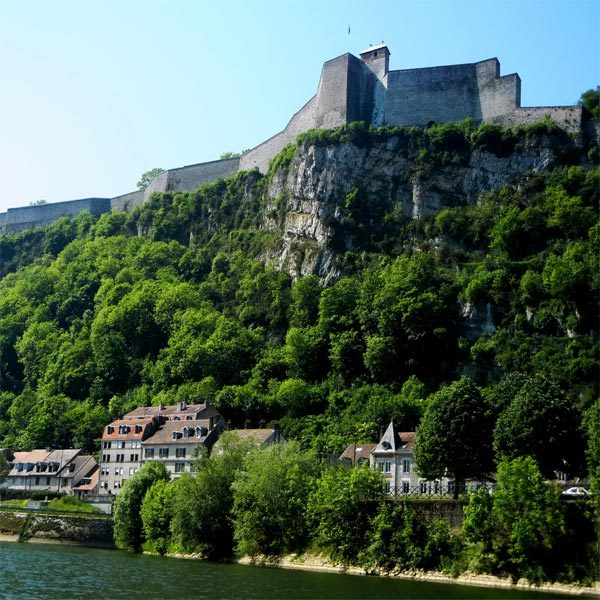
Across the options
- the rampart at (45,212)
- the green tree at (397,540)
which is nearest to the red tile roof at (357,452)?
the green tree at (397,540)

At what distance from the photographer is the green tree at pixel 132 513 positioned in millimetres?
65500

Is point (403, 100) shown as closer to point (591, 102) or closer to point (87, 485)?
point (591, 102)

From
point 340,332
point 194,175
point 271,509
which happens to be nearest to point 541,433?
point 271,509

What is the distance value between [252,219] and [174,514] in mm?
58377

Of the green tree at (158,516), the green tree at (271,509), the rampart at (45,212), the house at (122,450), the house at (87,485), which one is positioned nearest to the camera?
the green tree at (271,509)

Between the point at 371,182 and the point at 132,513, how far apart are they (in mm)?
46392

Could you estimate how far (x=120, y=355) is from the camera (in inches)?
4163

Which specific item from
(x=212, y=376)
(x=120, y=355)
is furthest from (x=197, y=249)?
(x=212, y=376)

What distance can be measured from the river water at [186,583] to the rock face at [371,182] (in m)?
48.3

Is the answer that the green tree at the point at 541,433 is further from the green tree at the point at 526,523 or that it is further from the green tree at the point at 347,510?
the green tree at the point at 347,510

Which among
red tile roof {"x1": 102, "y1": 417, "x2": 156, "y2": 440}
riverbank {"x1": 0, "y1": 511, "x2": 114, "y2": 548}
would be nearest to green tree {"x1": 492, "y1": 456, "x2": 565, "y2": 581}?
riverbank {"x1": 0, "y1": 511, "x2": 114, "y2": 548}

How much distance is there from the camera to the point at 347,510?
51.5 m

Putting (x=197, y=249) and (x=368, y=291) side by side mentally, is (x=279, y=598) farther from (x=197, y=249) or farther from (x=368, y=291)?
(x=197, y=249)

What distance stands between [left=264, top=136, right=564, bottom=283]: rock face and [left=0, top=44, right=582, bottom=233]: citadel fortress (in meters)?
3.74
